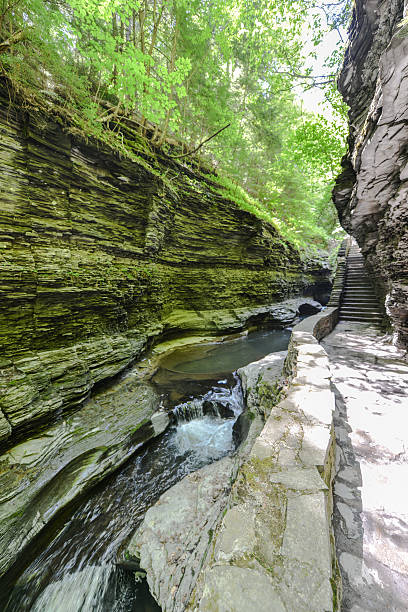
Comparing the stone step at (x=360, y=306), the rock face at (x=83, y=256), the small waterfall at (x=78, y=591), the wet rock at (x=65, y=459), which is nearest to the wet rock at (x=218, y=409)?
the wet rock at (x=65, y=459)

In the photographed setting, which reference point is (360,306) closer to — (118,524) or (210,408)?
(210,408)

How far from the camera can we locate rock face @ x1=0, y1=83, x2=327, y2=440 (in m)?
4.78

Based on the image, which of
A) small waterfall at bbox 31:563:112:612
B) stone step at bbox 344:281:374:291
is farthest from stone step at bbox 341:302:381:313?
small waterfall at bbox 31:563:112:612

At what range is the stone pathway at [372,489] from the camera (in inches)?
57.6

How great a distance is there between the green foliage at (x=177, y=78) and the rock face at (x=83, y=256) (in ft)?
2.83

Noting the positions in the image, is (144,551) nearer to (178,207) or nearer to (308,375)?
(308,375)

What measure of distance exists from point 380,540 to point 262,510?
41.1 inches

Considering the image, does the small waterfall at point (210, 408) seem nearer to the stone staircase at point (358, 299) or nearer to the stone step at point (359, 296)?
the stone staircase at point (358, 299)

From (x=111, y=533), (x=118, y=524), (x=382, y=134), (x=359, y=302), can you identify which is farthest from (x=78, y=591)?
(x=359, y=302)

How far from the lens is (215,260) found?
11219 millimetres

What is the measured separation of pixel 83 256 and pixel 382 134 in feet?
26.0

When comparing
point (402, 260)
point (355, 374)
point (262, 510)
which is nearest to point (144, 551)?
point (262, 510)

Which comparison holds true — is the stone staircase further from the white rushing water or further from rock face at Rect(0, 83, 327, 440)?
the white rushing water

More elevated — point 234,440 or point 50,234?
point 50,234
